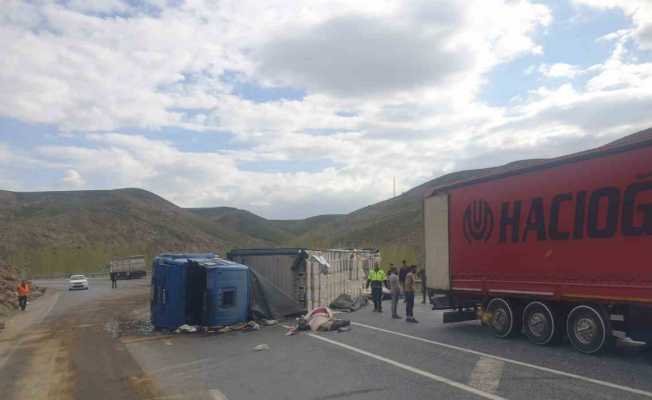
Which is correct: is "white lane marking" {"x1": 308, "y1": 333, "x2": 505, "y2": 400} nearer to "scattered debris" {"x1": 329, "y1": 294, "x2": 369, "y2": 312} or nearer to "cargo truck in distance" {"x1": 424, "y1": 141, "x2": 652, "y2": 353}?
"cargo truck in distance" {"x1": 424, "y1": 141, "x2": 652, "y2": 353}

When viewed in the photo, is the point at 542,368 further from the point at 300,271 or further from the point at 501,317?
the point at 300,271

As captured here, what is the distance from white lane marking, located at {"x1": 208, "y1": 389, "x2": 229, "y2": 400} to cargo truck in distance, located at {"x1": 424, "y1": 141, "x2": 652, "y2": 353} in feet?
23.5

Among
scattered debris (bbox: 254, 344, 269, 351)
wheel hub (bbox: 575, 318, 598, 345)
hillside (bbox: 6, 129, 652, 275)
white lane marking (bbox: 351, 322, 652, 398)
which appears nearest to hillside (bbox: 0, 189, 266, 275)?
hillside (bbox: 6, 129, 652, 275)

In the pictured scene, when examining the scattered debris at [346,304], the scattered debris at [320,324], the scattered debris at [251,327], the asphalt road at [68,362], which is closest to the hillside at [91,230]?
the asphalt road at [68,362]

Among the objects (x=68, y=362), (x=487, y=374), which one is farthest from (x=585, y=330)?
(x=68, y=362)

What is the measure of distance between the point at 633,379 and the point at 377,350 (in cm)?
488

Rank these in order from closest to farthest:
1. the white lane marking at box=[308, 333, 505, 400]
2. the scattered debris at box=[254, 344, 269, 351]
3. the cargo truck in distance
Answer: the white lane marking at box=[308, 333, 505, 400]
the cargo truck in distance
the scattered debris at box=[254, 344, 269, 351]

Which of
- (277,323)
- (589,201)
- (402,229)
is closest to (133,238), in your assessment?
(402,229)

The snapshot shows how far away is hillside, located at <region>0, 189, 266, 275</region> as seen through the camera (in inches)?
3425

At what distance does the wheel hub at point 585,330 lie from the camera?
11379mm

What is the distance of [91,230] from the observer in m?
114

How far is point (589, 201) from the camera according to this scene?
1152 centimetres

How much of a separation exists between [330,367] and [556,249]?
543 centimetres

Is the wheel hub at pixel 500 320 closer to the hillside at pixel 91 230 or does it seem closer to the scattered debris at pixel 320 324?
the scattered debris at pixel 320 324
